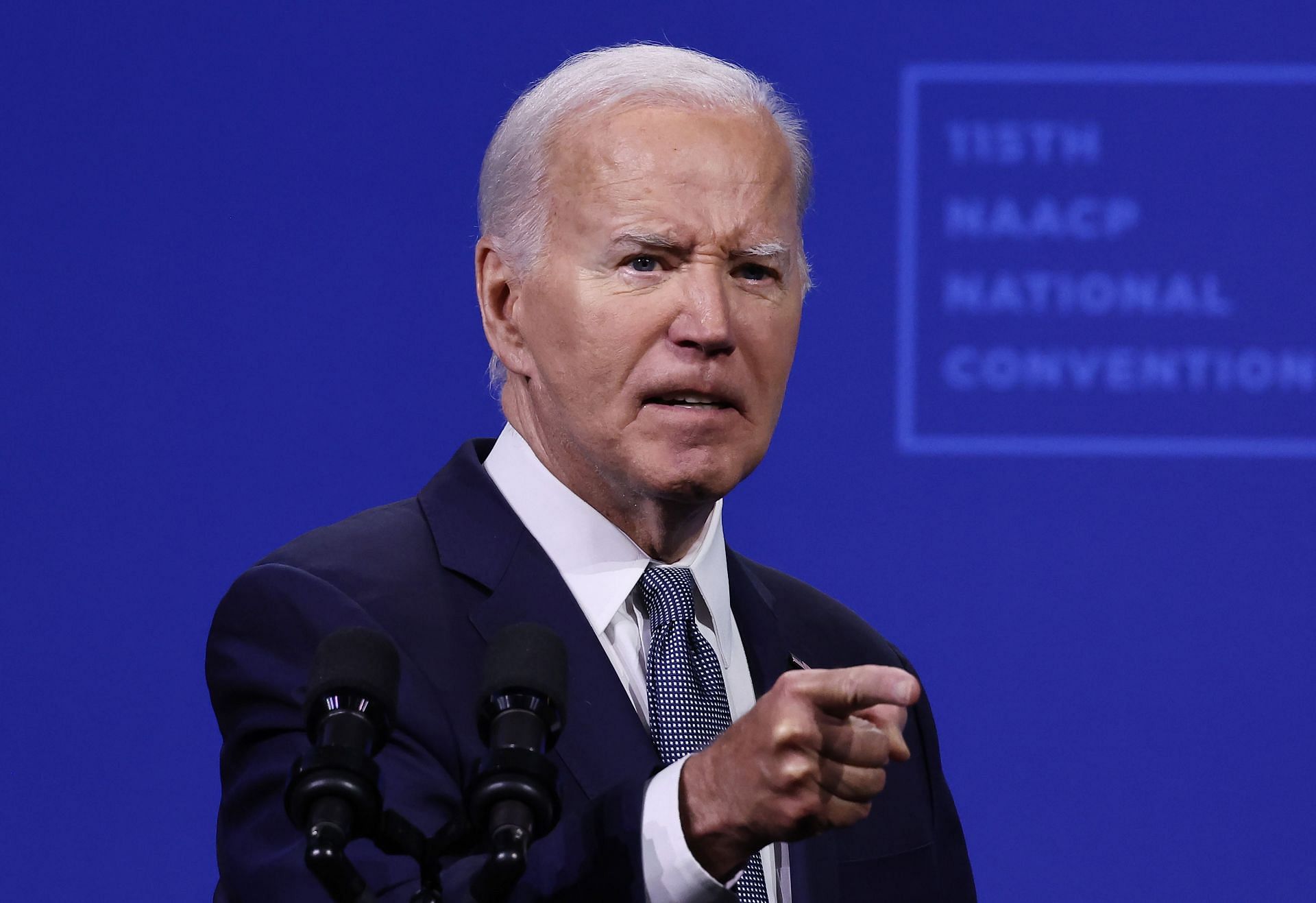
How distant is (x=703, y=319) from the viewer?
1785mm

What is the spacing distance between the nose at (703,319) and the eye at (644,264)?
4 centimetres

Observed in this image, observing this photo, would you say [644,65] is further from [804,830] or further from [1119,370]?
[1119,370]

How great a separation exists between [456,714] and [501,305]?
0.56 m

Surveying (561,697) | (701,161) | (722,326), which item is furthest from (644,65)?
(561,697)

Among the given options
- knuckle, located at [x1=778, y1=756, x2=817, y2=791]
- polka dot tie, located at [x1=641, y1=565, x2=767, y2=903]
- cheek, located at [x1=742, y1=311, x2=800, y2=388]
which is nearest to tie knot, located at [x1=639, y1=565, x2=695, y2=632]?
polka dot tie, located at [x1=641, y1=565, x2=767, y2=903]

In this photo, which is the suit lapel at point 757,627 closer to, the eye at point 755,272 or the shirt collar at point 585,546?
the shirt collar at point 585,546

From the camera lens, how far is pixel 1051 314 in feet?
9.06

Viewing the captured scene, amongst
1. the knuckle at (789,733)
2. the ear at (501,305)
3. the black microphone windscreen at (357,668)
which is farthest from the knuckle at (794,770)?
the ear at (501,305)

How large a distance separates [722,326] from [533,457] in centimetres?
29

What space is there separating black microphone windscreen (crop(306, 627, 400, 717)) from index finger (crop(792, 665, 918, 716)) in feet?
0.99

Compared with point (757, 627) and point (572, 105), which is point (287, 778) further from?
point (572, 105)

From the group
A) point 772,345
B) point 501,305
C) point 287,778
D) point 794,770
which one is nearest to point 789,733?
point 794,770

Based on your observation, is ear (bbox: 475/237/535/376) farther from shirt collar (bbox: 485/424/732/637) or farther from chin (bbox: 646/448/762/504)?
chin (bbox: 646/448/762/504)

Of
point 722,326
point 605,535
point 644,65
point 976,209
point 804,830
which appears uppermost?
point 976,209
